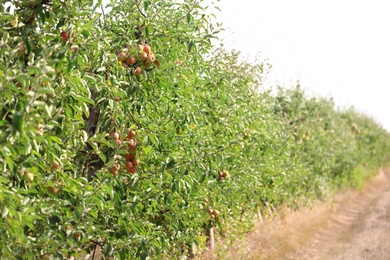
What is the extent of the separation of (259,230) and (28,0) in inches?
280

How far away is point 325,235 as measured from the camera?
12.6m

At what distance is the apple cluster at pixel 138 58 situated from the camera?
16.4 ft

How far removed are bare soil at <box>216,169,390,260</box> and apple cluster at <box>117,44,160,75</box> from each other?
3.46 metres

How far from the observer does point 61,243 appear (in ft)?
13.1

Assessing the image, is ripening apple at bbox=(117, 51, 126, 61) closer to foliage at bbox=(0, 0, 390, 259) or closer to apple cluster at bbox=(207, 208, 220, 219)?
foliage at bbox=(0, 0, 390, 259)

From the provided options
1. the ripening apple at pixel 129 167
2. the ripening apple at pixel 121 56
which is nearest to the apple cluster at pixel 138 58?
the ripening apple at pixel 121 56

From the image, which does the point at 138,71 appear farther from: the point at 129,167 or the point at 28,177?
the point at 28,177

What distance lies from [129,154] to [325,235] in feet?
28.6

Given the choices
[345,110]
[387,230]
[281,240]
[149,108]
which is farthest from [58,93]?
[345,110]

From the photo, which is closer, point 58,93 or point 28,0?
point 58,93

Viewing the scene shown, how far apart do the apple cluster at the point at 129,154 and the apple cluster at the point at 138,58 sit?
2.06ft

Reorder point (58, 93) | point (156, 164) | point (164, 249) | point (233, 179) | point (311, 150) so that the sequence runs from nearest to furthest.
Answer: point (58, 93) < point (156, 164) < point (164, 249) < point (233, 179) < point (311, 150)

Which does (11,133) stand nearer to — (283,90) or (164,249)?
(164,249)

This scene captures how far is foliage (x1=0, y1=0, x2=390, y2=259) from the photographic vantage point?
3645mm
